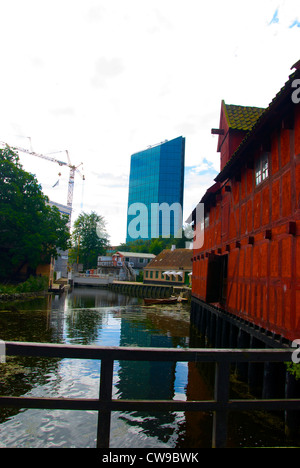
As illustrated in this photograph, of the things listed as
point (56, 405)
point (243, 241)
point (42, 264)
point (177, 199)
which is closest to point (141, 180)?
point (177, 199)

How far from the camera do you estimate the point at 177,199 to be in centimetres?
12244

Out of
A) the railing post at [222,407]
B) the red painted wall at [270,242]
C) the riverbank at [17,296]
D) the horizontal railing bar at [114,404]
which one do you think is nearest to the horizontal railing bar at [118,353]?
the railing post at [222,407]

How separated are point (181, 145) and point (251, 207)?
115096mm

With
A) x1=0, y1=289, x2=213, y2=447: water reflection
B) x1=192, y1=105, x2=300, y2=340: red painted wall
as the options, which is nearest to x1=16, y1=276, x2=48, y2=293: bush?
x1=0, y1=289, x2=213, y2=447: water reflection

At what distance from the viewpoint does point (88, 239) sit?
88.0 metres

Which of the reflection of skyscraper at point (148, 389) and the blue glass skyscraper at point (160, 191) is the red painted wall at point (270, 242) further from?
the blue glass skyscraper at point (160, 191)

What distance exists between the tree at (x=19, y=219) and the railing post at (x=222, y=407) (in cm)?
3981

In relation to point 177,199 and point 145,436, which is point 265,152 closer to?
point 145,436

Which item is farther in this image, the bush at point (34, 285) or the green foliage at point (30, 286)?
the bush at point (34, 285)

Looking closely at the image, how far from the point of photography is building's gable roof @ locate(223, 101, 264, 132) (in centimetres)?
1778

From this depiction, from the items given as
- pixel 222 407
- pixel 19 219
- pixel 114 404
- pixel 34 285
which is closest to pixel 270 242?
pixel 222 407

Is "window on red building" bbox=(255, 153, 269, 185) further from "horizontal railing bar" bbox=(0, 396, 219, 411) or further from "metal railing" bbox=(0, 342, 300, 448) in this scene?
"horizontal railing bar" bbox=(0, 396, 219, 411)

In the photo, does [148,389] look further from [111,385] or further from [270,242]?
[111,385]

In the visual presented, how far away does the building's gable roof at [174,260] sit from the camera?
60422 millimetres
